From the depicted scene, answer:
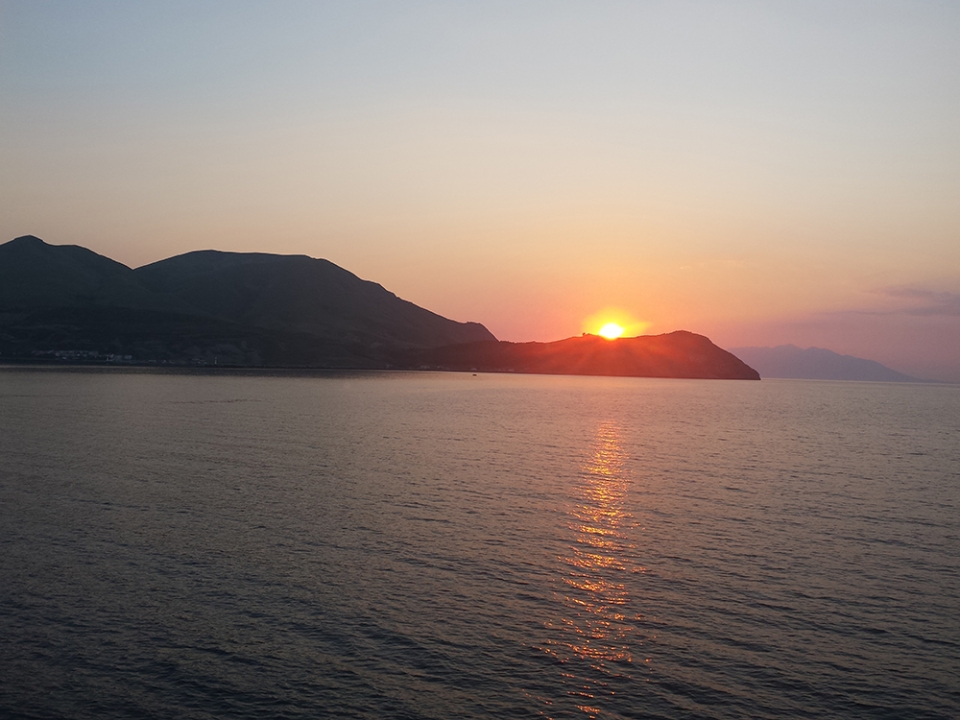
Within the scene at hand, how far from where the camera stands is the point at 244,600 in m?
29.6

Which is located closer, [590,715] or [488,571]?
[590,715]

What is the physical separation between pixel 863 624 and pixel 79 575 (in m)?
33.4

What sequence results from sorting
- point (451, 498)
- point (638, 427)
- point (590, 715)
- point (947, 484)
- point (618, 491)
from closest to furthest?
point (590, 715) < point (451, 498) < point (618, 491) < point (947, 484) < point (638, 427)

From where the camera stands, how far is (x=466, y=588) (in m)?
31.6

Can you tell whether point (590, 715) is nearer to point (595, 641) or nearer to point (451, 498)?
point (595, 641)

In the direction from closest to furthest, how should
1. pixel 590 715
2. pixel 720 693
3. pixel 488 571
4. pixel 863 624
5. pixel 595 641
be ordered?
pixel 590 715 < pixel 720 693 < pixel 595 641 < pixel 863 624 < pixel 488 571

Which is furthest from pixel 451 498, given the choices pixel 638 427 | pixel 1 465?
pixel 638 427

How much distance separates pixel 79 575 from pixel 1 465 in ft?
119

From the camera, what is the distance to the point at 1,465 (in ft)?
198

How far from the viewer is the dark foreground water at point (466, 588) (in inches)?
880

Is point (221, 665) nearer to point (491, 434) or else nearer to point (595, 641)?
point (595, 641)

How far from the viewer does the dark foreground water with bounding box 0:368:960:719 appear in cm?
2236

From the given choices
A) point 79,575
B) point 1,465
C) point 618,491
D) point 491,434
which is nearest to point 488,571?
point 79,575

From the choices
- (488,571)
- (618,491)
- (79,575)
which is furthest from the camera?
(618,491)
